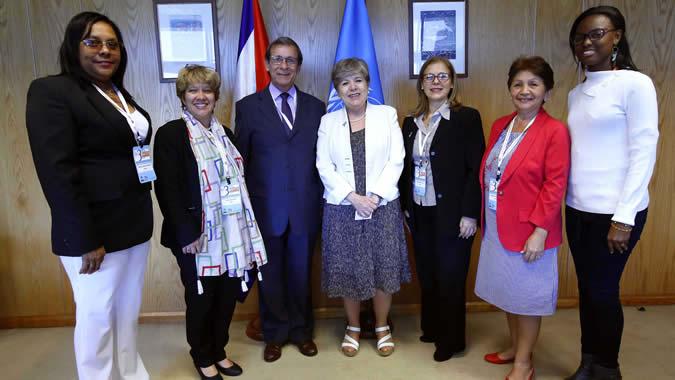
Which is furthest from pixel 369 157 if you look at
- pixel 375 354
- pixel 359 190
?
pixel 375 354

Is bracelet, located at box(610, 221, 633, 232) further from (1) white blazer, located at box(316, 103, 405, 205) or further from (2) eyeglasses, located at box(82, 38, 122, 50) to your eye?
(2) eyeglasses, located at box(82, 38, 122, 50)

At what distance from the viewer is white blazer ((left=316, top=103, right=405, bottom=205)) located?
2.39 metres

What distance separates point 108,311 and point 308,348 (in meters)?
1.20

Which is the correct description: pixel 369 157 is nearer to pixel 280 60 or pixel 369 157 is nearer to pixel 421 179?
pixel 421 179

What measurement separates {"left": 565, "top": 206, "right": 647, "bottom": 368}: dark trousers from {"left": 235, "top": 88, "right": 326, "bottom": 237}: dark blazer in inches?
53.3

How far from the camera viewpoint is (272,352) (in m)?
2.65

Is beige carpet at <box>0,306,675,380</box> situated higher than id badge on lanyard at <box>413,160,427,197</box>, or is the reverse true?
id badge on lanyard at <box>413,160,427,197</box>

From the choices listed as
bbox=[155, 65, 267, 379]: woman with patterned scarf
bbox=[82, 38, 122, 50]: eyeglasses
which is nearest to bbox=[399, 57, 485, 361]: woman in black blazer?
bbox=[155, 65, 267, 379]: woman with patterned scarf

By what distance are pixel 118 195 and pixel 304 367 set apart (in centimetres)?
141

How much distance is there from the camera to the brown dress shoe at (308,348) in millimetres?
2678

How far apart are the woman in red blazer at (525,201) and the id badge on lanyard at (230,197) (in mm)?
1224

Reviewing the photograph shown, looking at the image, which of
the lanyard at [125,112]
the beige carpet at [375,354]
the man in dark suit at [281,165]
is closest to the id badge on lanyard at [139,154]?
the lanyard at [125,112]

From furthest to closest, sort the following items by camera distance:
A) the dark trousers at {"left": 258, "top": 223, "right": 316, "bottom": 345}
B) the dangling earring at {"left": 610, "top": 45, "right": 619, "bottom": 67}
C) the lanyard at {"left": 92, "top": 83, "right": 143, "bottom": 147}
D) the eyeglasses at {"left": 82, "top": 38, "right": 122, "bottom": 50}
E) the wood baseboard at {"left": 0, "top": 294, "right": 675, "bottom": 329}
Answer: the wood baseboard at {"left": 0, "top": 294, "right": 675, "bottom": 329}, the dark trousers at {"left": 258, "top": 223, "right": 316, "bottom": 345}, the dangling earring at {"left": 610, "top": 45, "right": 619, "bottom": 67}, the lanyard at {"left": 92, "top": 83, "right": 143, "bottom": 147}, the eyeglasses at {"left": 82, "top": 38, "right": 122, "bottom": 50}

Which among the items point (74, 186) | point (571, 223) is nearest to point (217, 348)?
point (74, 186)
